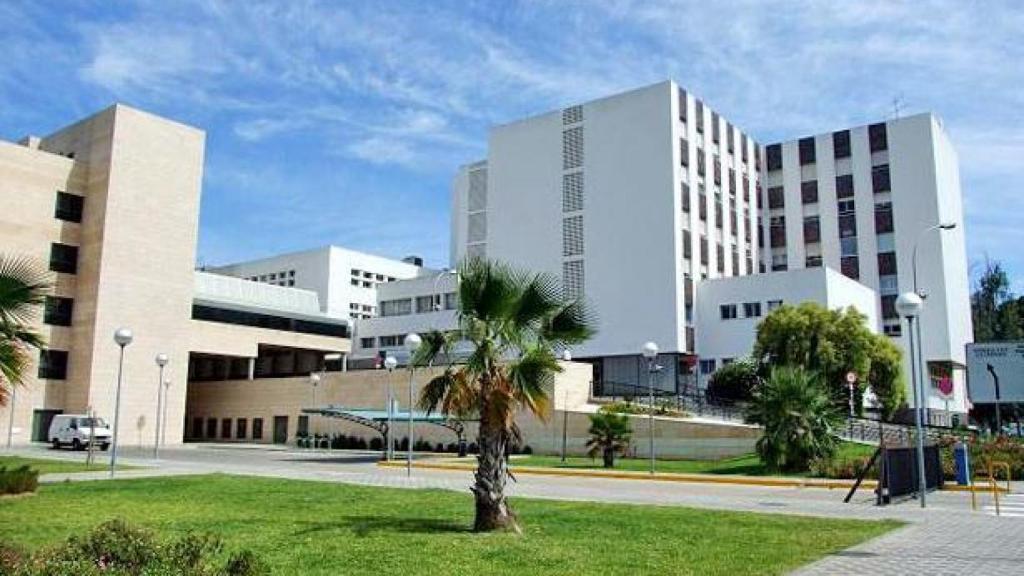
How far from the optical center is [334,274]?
86188mm

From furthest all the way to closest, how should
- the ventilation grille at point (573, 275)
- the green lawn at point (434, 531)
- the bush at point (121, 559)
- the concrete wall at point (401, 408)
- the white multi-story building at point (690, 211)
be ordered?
1. the ventilation grille at point (573, 275)
2. the white multi-story building at point (690, 211)
3. the concrete wall at point (401, 408)
4. the green lawn at point (434, 531)
5. the bush at point (121, 559)

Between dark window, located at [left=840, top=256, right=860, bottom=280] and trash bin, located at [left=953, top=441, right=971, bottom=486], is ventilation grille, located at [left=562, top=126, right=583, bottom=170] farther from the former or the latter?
trash bin, located at [left=953, top=441, right=971, bottom=486]

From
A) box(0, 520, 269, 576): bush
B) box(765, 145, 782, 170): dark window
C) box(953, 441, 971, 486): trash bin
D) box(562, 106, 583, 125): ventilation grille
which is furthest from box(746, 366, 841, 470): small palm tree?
box(765, 145, 782, 170): dark window

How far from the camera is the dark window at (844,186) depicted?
71.4 metres

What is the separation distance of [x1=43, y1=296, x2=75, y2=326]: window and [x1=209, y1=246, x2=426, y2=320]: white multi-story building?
96.0ft

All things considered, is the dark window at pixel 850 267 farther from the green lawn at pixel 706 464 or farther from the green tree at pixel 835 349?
the green lawn at pixel 706 464

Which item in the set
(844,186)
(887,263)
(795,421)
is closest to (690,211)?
(844,186)

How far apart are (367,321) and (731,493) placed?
6168 cm

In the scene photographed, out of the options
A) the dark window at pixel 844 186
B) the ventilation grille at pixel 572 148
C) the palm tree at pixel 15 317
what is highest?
the ventilation grille at pixel 572 148

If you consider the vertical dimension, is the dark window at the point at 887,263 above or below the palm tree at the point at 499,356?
above

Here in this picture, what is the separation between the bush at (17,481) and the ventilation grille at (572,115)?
5452cm

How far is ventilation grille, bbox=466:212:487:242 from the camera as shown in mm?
78812

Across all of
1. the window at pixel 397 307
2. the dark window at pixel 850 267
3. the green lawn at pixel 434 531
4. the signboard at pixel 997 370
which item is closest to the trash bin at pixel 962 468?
the signboard at pixel 997 370

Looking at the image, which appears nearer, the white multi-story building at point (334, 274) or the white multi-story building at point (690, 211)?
the white multi-story building at point (690, 211)
